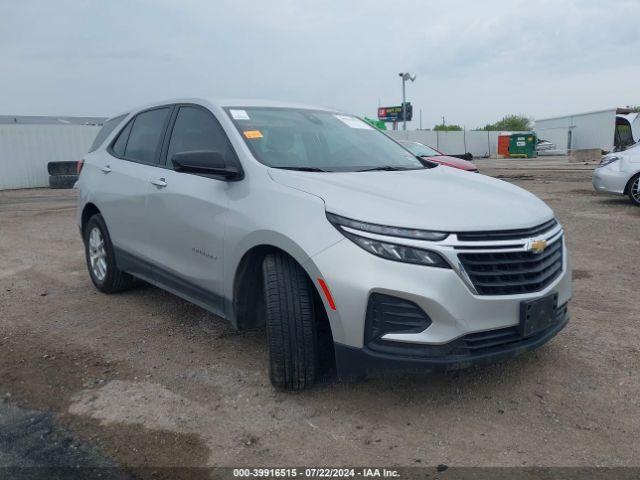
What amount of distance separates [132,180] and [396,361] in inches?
108

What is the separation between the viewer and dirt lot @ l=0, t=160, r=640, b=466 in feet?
8.74

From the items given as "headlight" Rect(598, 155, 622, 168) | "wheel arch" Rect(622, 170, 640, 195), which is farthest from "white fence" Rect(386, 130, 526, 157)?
"wheel arch" Rect(622, 170, 640, 195)

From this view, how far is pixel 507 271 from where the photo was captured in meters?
2.83

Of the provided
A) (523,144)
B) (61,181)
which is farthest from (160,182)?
(523,144)

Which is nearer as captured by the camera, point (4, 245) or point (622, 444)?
point (622, 444)

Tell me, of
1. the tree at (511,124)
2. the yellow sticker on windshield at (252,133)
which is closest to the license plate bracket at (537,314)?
the yellow sticker on windshield at (252,133)

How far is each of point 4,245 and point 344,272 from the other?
269 inches

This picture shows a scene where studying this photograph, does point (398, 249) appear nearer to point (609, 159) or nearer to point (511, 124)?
point (609, 159)

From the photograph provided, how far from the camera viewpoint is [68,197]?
15445 mm

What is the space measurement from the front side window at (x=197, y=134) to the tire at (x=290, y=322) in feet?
3.02

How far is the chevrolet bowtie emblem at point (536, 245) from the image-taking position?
9.52ft

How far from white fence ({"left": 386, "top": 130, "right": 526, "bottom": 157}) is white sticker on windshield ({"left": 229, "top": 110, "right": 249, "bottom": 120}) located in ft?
104

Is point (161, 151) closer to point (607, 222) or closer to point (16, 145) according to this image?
point (607, 222)

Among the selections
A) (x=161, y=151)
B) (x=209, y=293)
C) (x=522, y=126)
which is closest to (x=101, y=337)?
(x=209, y=293)
